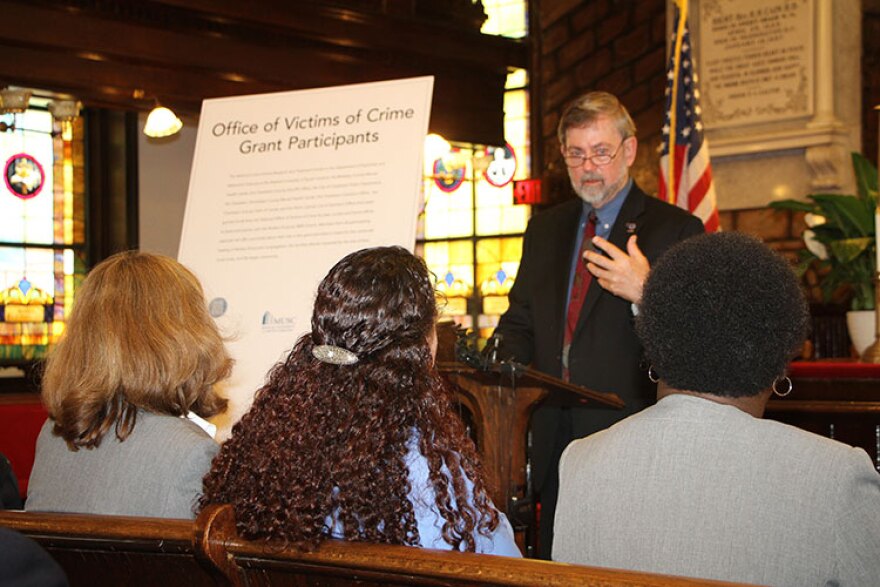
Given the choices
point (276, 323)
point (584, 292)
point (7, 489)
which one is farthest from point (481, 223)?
point (7, 489)

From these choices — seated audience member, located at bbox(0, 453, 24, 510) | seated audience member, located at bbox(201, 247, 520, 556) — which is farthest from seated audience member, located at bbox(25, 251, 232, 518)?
seated audience member, located at bbox(201, 247, 520, 556)

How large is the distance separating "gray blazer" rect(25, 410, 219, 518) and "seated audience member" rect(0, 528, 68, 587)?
0.99 m

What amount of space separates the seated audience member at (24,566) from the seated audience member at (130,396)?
39.1 inches

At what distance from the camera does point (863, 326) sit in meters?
4.23

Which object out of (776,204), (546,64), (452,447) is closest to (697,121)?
(776,204)

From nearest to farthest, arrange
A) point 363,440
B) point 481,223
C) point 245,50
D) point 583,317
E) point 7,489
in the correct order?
point 363,440
point 7,489
point 583,317
point 245,50
point 481,223

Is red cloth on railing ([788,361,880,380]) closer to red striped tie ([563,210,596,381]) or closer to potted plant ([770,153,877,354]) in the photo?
red striped tie ([563,210,596,381])

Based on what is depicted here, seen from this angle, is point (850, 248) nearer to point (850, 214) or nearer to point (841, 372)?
point (850, 214)

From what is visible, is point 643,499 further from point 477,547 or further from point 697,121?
point 697,121

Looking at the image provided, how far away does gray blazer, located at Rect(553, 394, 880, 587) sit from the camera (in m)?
1.27

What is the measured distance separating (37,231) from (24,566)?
10.0m

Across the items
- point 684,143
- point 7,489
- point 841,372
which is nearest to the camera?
point 7,489

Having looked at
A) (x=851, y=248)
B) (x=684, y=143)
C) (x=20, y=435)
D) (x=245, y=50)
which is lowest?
(x=20, y=435)

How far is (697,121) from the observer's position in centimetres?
536
